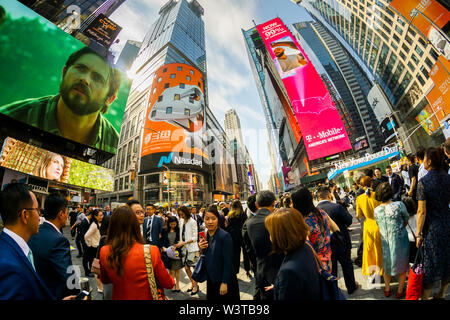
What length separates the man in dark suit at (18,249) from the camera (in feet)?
3.62

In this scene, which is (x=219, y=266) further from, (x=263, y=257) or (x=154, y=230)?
(x=154, y=230)

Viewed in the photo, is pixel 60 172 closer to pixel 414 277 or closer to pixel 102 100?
pixel 102 100

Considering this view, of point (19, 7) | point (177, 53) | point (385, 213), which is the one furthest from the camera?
point (177, 53)

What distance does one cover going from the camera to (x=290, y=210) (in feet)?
5.33

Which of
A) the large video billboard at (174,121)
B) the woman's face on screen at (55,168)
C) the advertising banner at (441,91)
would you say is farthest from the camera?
the large video billboard at (174,121)

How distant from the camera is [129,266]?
71.1 inches

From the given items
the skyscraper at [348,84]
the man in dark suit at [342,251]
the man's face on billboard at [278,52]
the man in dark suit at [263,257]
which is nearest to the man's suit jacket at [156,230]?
the man in dark suit at [263,257]

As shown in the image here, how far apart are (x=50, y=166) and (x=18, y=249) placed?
27.4 metres

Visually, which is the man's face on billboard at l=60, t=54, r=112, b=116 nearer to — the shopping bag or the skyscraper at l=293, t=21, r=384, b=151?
the shopping bag

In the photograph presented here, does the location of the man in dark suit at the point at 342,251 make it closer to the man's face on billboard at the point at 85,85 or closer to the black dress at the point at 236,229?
the black dress at the point at 236,229

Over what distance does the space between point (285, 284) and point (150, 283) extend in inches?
51.0

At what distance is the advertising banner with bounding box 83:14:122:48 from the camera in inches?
1220

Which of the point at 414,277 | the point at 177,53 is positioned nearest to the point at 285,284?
the point at 414,277

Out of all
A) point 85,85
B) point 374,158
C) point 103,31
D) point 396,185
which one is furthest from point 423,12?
point 103,31
